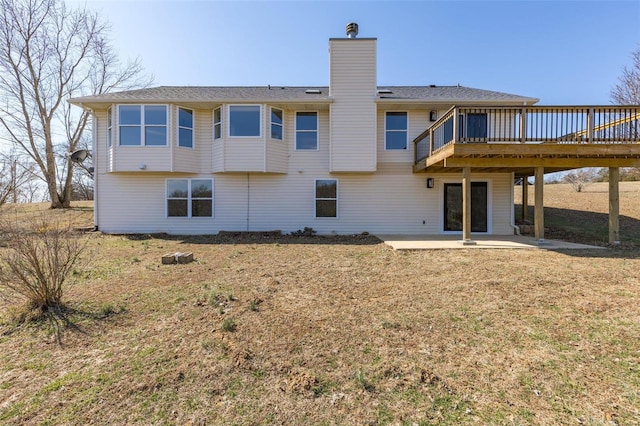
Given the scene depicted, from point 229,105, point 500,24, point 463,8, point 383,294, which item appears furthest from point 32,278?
point 500,24

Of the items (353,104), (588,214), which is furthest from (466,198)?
(588,214)

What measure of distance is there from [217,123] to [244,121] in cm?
114

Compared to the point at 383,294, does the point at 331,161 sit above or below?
above

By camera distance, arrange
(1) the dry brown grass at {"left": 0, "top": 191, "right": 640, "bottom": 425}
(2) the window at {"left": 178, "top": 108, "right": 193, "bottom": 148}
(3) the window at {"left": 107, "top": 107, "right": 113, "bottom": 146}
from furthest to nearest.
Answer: (3) the window at {"left": 107, "top": 107, "right": 113, "bottom": 146} → (2) the window at {"left": 178, "top": 108, "right": 193, "bottom": 148} → (1) the dry brown grass at {"left": 0, "top": 191, "right": 640, "bottom": 425}

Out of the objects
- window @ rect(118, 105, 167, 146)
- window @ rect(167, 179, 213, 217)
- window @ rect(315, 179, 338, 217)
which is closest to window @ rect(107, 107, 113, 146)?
window @ rect(118, 105, 167, 146)

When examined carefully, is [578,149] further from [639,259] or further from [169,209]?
[169,209]

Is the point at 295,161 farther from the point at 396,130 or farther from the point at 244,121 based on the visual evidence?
the point at 396,130

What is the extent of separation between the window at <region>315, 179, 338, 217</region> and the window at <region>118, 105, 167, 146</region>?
5.97 m

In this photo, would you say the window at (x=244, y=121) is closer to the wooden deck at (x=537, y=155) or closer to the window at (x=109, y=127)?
the window at (x=109, y=127)

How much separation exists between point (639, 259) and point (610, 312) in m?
4.53

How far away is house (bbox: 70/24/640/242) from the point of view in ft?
34.7

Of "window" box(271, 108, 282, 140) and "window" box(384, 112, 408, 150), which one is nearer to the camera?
"window" box(271, 108, 282, 140)

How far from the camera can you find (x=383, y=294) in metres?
4.61

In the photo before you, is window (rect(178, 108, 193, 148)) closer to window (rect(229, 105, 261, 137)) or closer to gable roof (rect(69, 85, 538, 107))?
gable roof (rect(69, 85, 538, 107))
